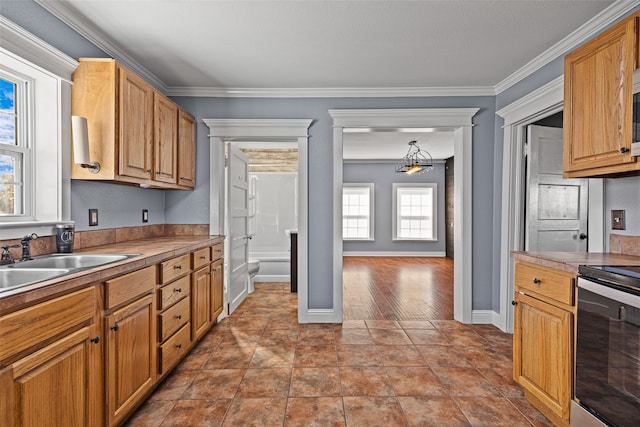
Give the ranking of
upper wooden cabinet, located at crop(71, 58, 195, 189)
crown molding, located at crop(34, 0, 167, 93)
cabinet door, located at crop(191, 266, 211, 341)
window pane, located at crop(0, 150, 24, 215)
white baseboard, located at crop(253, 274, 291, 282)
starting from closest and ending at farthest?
1. window pane, located at crop(0, 150, 24, 215)
2. crown molding, located at crop(34, 0, 167, 93)
3. upper wooden cabinet, located at crop(71, 58, 195, 189)
4. cabinet door, located at crop(191, 266, 211, 341)
5. white baseboard, located at crop(253, 274, 291, 282)

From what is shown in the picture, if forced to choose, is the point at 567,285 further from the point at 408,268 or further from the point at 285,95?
the point at 408,268

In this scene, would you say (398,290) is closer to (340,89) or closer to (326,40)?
(340,89)

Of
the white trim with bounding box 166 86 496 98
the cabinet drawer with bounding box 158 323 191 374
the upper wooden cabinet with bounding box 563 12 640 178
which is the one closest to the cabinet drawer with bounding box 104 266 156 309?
the cabinet drawer with bounding box 158 323 191 374

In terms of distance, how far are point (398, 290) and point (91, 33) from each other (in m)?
4.52

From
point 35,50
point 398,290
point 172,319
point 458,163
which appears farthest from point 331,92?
point 398,290

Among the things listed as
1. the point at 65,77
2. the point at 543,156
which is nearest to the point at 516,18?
the point at 543,156

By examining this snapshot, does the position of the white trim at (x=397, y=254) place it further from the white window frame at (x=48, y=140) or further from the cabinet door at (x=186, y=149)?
the white window frame at (x=48, y=140)

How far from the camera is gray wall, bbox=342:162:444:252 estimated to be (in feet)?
28.3

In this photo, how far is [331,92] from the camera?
3561 millimetres

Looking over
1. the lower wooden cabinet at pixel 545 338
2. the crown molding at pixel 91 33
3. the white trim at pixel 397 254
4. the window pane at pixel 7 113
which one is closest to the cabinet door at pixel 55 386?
the window pane at pixel 7 113

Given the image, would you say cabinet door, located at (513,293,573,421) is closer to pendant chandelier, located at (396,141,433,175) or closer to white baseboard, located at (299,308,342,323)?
white baseboard, located at (299,308,342,323)

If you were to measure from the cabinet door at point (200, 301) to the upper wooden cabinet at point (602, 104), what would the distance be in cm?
276

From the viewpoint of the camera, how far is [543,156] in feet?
10.4

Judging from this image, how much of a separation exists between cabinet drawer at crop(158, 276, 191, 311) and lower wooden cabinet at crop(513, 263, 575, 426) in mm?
2242
